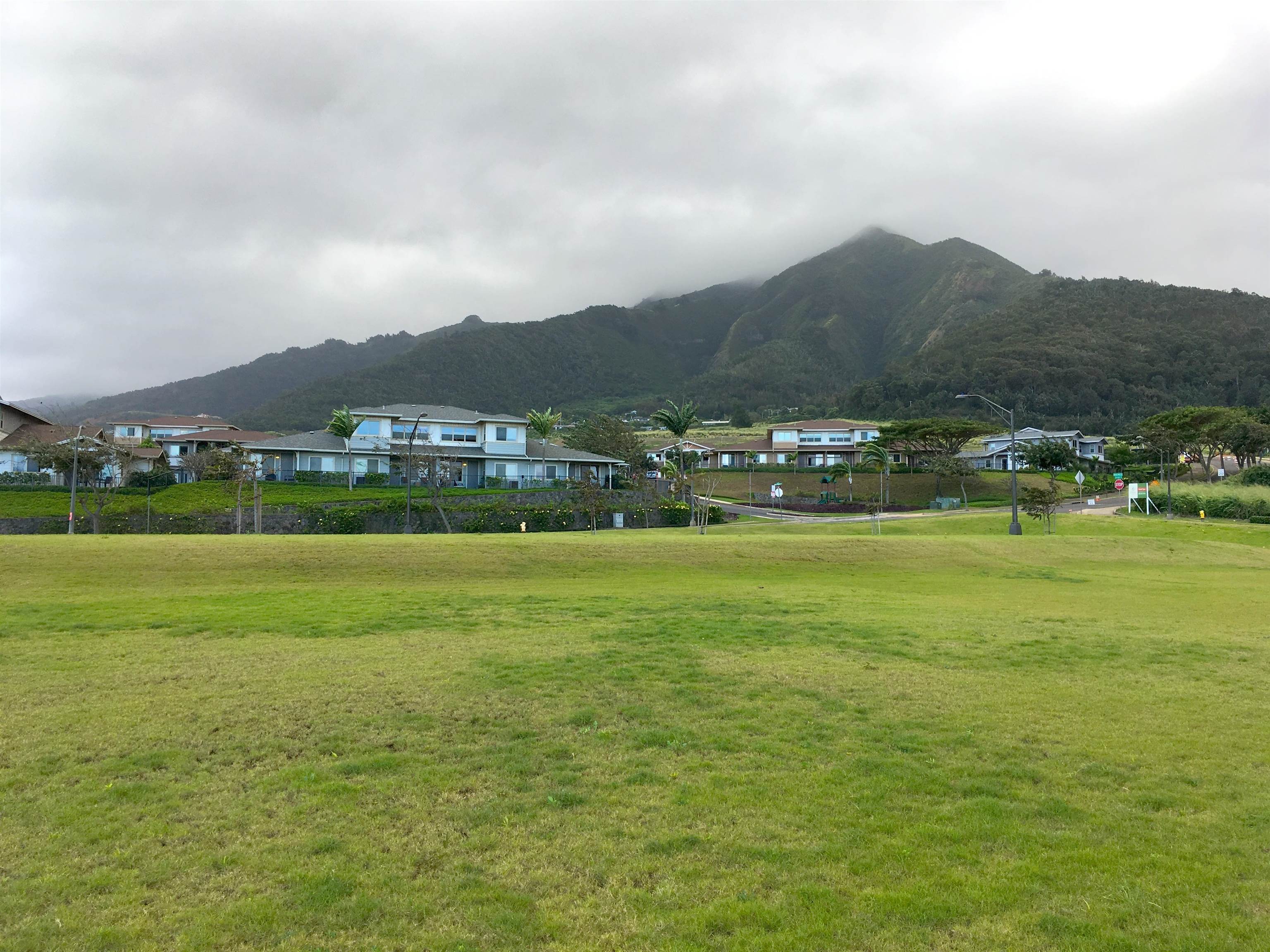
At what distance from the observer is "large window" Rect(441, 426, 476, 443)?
76188 mm

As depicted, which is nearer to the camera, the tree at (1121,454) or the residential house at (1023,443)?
the tree at (1121,454)

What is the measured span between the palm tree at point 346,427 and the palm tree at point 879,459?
50.6 meters

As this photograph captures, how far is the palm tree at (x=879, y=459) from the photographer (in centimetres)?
8288

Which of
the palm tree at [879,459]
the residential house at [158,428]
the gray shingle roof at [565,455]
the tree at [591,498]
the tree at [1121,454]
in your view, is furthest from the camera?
the residential house at [158,428]

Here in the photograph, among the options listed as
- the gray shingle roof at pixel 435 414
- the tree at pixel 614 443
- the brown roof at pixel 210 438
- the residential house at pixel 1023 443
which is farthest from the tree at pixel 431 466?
Answer: the residential house at pixel 1023 443

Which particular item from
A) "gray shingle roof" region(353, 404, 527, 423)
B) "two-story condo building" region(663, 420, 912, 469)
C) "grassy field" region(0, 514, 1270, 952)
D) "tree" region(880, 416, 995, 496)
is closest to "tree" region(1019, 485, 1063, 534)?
"grassy field" region(0, 514, 1270, 952)

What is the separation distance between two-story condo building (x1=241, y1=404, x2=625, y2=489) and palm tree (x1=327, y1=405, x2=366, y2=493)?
0.36m

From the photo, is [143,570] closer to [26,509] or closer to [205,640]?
[205,640]

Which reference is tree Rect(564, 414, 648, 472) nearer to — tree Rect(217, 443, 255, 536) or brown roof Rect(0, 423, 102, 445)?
tree Rect(217, 443, 255, 536)

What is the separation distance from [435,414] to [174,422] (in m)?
44.4

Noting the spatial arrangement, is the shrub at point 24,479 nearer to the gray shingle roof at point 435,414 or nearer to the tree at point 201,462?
the tree at point 201,462

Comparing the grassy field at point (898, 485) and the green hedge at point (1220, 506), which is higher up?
the grassy field at point (898, 485)

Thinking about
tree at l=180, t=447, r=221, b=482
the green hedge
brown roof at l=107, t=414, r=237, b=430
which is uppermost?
brown roof at l=107, t=414, r=237, b=430

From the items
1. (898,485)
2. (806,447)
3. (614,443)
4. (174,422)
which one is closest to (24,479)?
(174,422)
